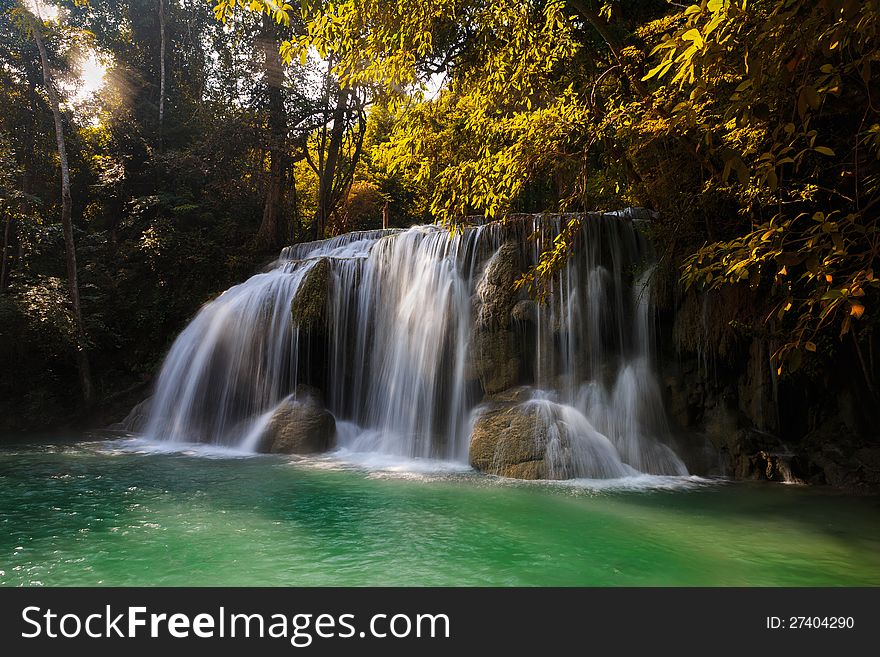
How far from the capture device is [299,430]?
1022 cm

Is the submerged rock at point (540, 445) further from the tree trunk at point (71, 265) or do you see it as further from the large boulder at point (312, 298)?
the tree trunk at point (71, 265)

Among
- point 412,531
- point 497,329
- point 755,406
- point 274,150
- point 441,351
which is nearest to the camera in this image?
point 412,531

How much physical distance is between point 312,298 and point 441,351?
346 cm

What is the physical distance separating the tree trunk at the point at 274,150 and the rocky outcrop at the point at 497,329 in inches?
415

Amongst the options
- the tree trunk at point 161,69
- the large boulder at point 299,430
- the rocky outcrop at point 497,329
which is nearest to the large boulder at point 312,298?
the large boulder at point 299,430

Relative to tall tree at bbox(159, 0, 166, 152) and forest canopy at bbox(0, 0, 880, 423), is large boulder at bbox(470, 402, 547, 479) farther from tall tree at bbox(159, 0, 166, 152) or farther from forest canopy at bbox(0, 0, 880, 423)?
tall tree at bbox(159, 0, 166, 152)

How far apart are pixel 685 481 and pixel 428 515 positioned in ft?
14.0

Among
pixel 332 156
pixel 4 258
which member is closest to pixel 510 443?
pixel 4 258

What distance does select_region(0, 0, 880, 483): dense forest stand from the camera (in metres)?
3.95

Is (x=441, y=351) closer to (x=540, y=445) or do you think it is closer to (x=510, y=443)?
(x=510, y=443)

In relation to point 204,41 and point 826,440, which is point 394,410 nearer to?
point 826,440

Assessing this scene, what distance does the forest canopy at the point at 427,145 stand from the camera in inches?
148

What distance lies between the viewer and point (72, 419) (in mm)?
13531
